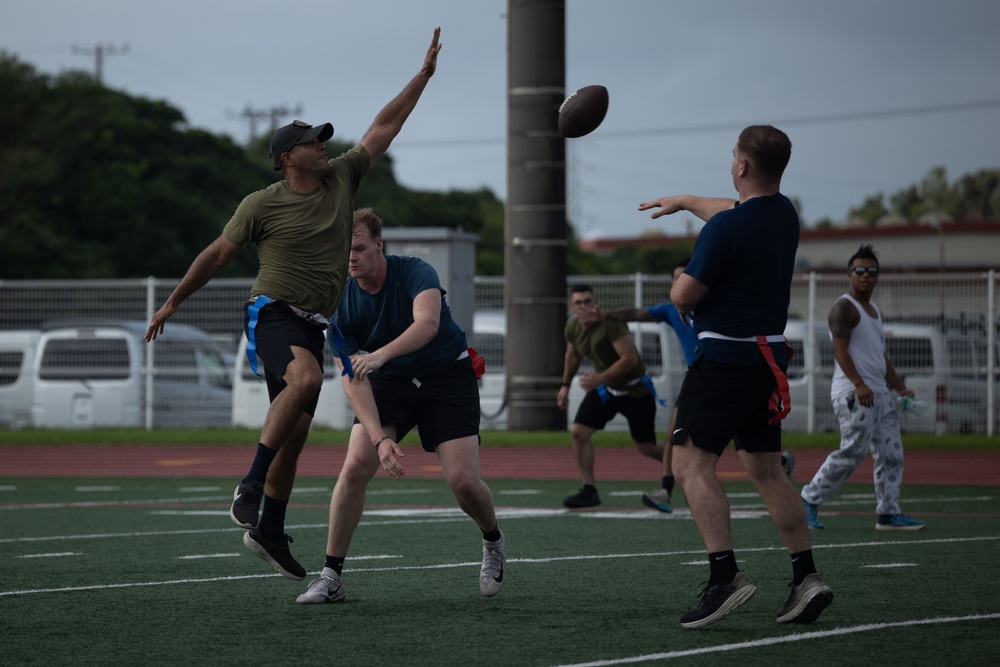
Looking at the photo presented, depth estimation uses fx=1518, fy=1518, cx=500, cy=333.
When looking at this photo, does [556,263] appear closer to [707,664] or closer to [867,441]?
[867,441]

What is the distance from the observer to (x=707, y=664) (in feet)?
18.5

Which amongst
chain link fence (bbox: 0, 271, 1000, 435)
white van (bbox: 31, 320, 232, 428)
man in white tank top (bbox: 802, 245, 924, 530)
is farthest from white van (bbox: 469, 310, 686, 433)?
man in white tank top (bbox: 802, 245, 924, 530)

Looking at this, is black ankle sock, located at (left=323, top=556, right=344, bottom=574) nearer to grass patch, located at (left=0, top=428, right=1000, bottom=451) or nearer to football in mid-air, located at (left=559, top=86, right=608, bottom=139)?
football in mid-air, located at (left=559, top=86, right=608, bottom=139)

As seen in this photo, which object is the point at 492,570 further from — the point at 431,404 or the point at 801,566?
the point at 801,566

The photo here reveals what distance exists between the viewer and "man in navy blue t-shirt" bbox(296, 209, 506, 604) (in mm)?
7371

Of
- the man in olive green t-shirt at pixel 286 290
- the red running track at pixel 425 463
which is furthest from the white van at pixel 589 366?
the man in olive green t-shirt at pixel 286 290

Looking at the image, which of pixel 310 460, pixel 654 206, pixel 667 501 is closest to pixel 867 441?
pixel 667 501

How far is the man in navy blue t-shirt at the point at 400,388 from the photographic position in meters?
7.37

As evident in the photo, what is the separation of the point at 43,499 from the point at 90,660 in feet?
29.9

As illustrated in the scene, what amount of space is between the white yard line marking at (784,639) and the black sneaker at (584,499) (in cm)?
651

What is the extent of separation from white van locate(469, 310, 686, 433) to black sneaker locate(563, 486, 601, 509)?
291 inches

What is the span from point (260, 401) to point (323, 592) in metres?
14.7

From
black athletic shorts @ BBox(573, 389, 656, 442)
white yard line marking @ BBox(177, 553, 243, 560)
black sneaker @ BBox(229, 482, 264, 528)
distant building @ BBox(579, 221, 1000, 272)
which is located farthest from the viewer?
distant building @ BBox(579, 221, 1000, 272)

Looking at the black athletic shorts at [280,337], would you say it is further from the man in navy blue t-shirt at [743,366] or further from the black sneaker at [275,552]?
the man in navy blue t-shirt at [743,366]
